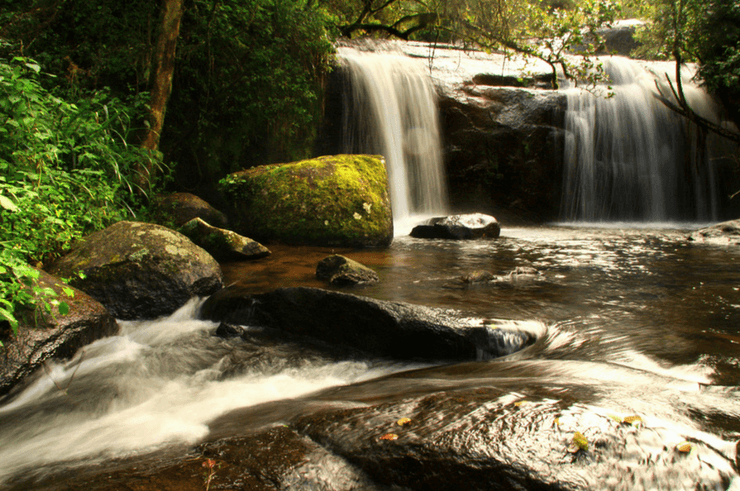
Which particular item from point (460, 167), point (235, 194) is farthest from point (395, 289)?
point (460, 167)

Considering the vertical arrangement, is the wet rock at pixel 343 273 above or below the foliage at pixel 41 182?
below

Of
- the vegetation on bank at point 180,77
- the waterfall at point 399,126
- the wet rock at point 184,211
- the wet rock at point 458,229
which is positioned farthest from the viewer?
the waterfall at point 399,126

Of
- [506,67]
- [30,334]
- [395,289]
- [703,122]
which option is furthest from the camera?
[506,67]

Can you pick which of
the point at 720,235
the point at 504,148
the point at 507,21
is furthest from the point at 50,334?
the point at 504,148

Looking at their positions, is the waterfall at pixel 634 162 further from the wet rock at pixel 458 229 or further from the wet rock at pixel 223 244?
the wet rock at pixel 223 244

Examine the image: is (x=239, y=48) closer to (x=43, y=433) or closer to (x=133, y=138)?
(x=133, y=138)

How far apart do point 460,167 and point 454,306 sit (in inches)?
318

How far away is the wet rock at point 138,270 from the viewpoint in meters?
4.09

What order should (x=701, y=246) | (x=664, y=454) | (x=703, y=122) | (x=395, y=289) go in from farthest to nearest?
(x=703, y=122)
(x=701, y=246)
(x=395, y=289)
(x=664, y=454)

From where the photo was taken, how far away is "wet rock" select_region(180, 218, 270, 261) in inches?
224

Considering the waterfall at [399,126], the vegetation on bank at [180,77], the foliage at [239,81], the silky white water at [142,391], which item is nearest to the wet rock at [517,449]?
the silky white water at [142,391]

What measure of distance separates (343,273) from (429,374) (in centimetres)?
176

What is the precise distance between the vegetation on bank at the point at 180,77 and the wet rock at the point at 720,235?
427 cm

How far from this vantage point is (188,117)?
27.0 ft
